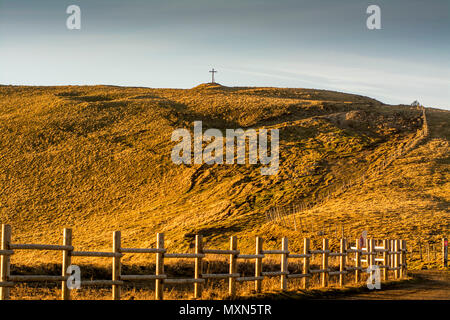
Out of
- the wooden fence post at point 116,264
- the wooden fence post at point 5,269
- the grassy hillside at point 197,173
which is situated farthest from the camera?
the grassy hillside at point 197,173

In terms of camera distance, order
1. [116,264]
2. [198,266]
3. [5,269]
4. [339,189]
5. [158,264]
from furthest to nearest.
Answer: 1. [339,189]
2. [198,266]
3. [158,264]
4. [116,264]
5. [5,269]

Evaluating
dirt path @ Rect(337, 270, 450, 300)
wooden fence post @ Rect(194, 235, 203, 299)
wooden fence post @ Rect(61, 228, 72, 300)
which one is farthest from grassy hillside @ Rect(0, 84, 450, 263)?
wooden fence post @ Rect(61, 228, 72, 300)

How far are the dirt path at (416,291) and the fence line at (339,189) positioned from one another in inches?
857

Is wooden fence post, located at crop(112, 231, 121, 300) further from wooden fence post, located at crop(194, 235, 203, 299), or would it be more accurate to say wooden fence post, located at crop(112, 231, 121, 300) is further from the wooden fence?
wooden fence post, located at crop(194, 235, 203, 299)

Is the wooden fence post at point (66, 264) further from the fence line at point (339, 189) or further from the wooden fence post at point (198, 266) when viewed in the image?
the fence line at point (339, 189)

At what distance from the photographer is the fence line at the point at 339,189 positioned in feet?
176

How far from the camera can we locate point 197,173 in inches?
2763

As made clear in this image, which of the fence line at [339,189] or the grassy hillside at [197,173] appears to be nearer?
the grassy hillside at [197,173]

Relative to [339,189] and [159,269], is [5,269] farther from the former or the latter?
[339,189]

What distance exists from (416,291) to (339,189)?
3933 cm

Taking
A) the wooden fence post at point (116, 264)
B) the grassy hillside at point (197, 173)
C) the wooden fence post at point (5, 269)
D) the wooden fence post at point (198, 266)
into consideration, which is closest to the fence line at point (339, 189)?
the grassy hillside at point (197, 173)

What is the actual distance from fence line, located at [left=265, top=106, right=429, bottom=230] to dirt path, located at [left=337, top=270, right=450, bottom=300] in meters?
21.8

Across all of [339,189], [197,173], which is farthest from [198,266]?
[197,173]

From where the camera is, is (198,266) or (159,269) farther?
(198,266)
